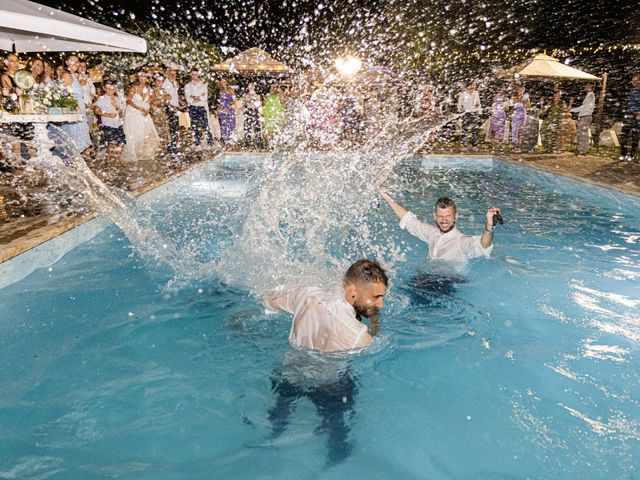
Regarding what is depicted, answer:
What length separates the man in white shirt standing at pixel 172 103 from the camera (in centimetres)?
1416

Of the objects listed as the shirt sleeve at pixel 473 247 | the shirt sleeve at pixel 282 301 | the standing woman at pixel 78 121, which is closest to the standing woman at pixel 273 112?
the standing woman at pixel 78 121

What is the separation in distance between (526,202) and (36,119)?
957cm

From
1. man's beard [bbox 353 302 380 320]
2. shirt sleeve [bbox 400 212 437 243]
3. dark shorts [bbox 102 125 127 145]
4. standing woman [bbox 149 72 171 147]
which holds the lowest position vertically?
shirt sleeve [bbox 400 212 437 243]

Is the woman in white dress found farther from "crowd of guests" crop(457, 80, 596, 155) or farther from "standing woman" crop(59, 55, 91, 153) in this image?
"crowd of guests" crop(457, 80, 596, 155)

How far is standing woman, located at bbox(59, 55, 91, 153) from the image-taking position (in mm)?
10320

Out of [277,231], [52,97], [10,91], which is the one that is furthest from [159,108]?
[277,231]

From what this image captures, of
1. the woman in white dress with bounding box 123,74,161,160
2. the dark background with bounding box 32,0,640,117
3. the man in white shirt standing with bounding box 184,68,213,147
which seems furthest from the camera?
the dark background with bounding box 32,0,640,117

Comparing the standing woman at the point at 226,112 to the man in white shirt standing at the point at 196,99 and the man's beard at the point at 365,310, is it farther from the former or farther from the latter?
the man's beard at the point at 365,310

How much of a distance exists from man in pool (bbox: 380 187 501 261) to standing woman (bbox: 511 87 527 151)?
13215 mm

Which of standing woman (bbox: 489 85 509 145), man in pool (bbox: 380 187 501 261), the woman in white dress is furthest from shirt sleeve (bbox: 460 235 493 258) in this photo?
standing woman (bbox: 489 85 509 145)

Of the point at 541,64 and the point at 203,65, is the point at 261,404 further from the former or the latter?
the point at 203,65

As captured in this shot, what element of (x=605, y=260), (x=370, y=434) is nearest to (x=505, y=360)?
(x=370, y=434)

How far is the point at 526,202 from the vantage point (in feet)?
33.7

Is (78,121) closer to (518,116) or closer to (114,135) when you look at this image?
(114,135)
